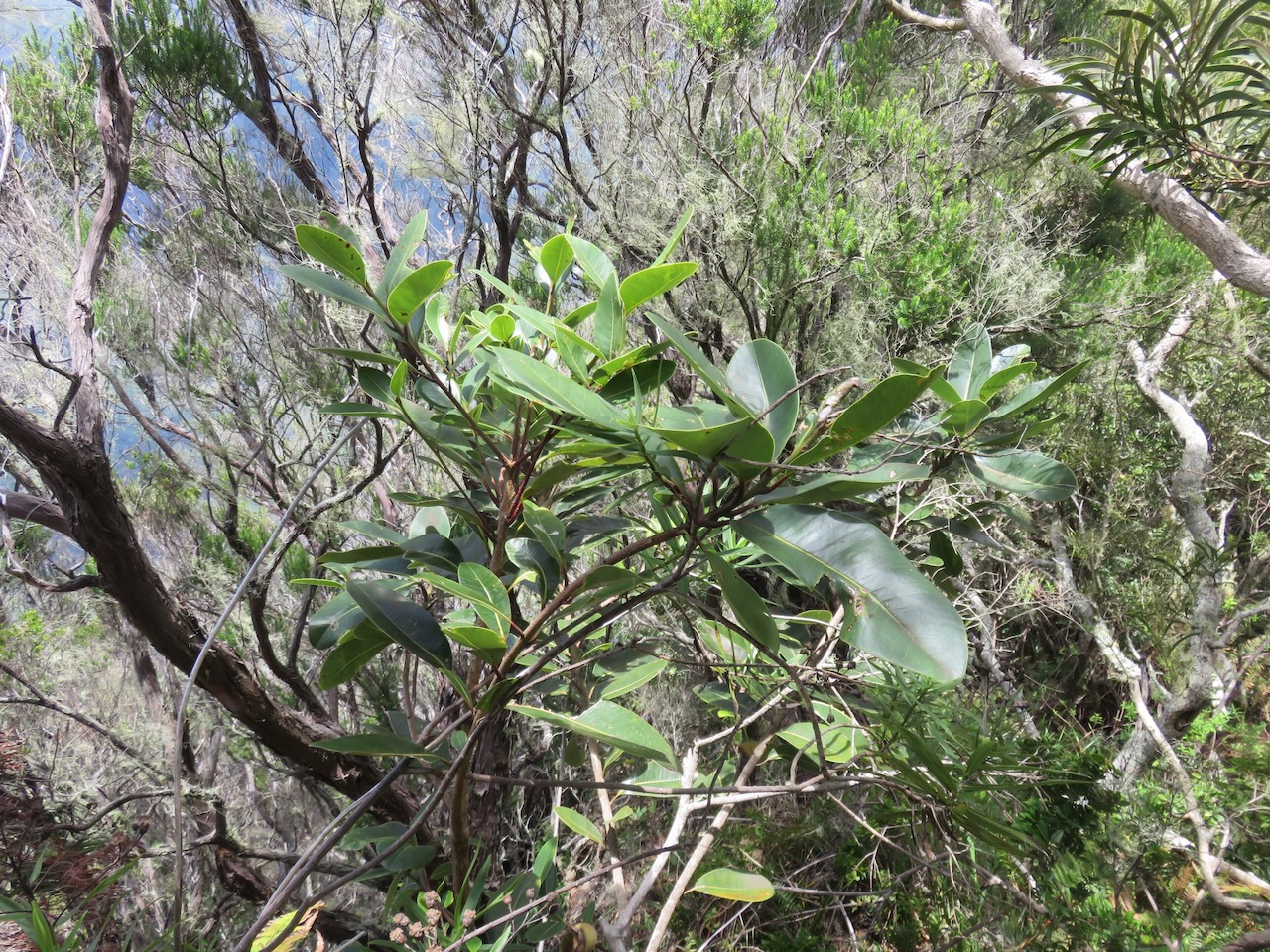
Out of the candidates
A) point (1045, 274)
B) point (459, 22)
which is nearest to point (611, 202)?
point (459, 22)

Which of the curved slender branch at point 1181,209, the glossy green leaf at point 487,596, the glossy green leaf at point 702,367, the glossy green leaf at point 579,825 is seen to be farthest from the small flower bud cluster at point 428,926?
the curved slender branch at point 1181,209

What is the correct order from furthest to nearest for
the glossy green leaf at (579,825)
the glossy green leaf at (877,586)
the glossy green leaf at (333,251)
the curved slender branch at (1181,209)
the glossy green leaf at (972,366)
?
the curved slender branch at (1181,209), the glossy green leaf at (579,825), the glossy green leaf at (972,366), the glossy green leaf at (333,251), the glossy green leaf at (877,586)

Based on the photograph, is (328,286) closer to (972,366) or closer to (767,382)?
(767,382)

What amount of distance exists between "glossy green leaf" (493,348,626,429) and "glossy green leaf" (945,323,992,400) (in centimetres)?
31

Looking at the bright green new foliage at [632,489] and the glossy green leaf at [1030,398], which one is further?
the glossy green leaf at [1030,398]

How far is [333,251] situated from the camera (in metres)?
0.45

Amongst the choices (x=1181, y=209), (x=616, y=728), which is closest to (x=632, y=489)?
(x=616, y=728)

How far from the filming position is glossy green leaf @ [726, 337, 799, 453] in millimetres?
409

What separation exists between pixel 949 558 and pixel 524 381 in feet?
1.53

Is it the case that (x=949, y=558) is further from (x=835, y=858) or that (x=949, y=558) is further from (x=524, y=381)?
(x=835, y=858)

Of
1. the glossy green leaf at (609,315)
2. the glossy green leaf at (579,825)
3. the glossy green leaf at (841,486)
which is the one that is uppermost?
the glossy green leaf at (609,315)

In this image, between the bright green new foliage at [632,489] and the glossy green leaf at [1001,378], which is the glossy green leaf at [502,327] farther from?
the glossy green leaf at [1001,378]

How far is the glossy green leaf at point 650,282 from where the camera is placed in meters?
0.48

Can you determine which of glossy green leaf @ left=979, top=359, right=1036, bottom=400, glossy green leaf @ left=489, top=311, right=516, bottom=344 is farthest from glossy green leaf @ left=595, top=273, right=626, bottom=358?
glossy green leaf @ left=979, top=359, right=1036, bottom=400
